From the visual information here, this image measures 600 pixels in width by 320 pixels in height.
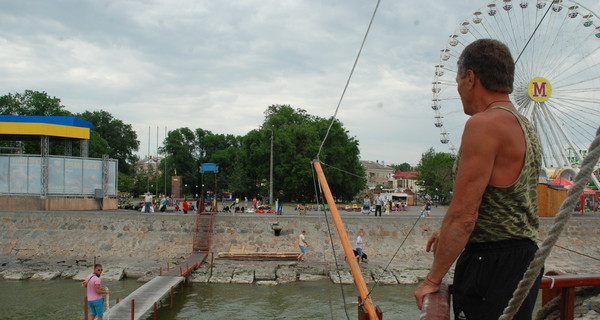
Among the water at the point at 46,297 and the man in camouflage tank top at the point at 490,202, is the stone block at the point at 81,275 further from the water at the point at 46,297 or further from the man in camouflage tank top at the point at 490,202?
the man in camouflage tank top at the point at 490,202

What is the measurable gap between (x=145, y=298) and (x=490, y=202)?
11.6 meters

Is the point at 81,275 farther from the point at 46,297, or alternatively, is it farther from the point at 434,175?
the point at 434,175

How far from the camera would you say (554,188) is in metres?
24.0

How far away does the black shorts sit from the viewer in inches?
78.3

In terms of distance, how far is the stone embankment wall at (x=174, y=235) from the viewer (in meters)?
20.2

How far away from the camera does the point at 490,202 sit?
6.47 feet

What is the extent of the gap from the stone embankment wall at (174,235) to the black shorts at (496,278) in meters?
18.1

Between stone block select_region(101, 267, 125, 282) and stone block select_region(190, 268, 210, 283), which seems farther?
stone block select_region(101, 267, 125, 282)

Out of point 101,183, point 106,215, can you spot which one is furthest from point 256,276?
point 101,183

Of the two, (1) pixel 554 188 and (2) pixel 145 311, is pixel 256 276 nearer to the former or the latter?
(2) pixel 145 311

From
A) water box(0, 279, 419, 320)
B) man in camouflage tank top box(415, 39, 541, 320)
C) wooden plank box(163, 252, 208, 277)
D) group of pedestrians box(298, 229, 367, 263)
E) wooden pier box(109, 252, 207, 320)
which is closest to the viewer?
man in camouflage tank top box(415, 39, 541, 320)

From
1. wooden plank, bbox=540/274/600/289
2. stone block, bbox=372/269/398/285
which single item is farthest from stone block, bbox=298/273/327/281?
wooden plank, bbox=540/274/600/289

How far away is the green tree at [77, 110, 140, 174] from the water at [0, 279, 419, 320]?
2492 inches

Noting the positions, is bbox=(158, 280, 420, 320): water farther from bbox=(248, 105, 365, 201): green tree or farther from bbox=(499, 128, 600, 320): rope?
bbox=(248, 105, 365, 201): green tree
